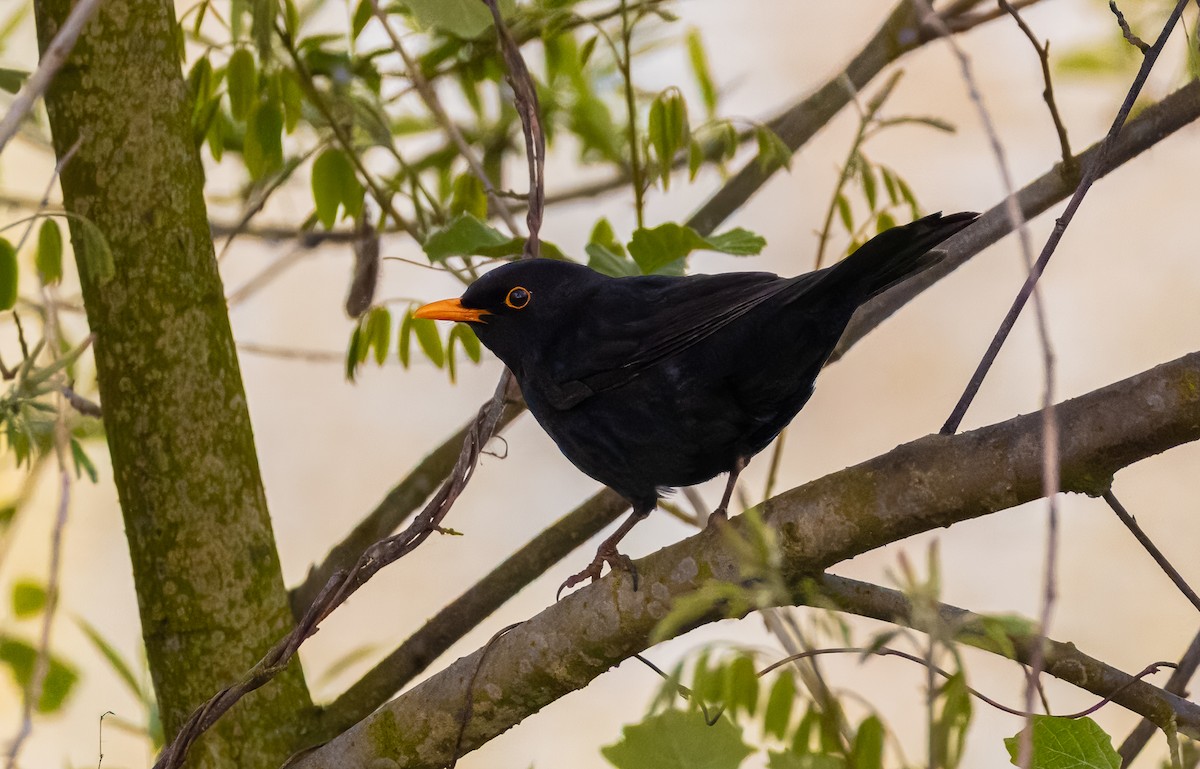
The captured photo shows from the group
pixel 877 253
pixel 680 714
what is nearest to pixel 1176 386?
pixel 877 253

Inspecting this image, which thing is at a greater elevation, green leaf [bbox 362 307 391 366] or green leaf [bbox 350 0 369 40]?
green leaf [bbox 350 0 369 40]

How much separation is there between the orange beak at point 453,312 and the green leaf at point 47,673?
129 centimetres

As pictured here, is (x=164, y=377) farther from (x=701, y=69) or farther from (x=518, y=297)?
(x=701, y=69)

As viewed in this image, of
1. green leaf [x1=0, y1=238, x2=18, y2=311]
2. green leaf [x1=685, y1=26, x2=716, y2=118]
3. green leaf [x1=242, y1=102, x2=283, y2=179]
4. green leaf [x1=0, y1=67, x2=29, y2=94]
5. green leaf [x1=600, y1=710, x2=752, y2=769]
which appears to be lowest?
green leaf [x1=600, y1=710, x2=752, y2=769]

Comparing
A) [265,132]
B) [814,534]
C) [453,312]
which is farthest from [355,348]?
[814,534]

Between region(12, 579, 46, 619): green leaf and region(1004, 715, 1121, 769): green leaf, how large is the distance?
250cm

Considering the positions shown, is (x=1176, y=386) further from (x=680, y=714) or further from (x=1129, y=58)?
(x=1129, y=58)

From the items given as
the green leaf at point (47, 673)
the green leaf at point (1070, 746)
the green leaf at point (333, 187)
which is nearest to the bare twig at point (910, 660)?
the green leaf at point (1070, 746)

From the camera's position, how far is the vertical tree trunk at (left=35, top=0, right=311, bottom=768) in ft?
7.37

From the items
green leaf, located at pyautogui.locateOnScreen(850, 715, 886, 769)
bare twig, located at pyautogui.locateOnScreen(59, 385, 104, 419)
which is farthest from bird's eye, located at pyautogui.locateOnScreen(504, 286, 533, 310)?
green leaf, located at pyautogui.locateOnScreen(850, 715, 886, 769)

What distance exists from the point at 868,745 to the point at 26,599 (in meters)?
2.46

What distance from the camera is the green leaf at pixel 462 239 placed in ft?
6.92

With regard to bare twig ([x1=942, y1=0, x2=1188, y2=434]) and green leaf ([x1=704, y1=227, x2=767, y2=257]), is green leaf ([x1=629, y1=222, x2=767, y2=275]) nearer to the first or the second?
green leaf ([x1=704, y1=227, x2=767, y2=257])

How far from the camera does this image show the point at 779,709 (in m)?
1.80
